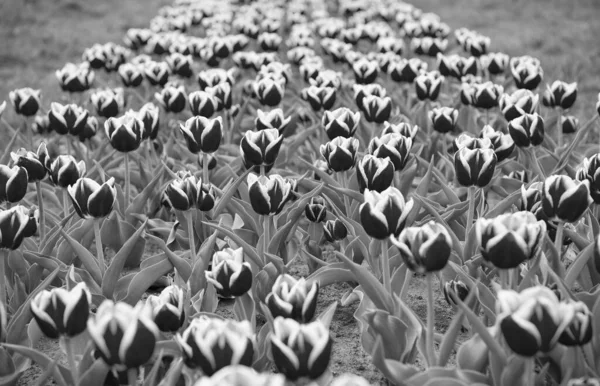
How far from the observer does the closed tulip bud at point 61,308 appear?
1.73 meters

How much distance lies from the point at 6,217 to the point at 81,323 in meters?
0.64

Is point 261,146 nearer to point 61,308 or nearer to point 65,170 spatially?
point 65,170

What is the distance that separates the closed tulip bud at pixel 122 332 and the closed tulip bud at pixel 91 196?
0.97 metres

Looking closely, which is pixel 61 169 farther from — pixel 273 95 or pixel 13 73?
pixel 13 73

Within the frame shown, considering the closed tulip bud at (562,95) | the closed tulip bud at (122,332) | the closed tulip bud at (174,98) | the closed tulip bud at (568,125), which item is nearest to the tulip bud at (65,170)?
the closed tulip bud at (174,98)

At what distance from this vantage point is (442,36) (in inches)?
252

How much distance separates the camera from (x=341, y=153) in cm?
275

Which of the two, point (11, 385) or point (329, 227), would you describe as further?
point (329, 227)

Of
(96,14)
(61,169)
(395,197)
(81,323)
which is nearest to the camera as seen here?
(81,323)

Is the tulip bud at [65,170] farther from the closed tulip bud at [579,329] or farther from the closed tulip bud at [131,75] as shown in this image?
the closed tulip bud at [579,329]

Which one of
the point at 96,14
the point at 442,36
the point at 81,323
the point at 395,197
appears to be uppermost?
the point at 395,197

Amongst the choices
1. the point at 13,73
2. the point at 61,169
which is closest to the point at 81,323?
the point at 61,169

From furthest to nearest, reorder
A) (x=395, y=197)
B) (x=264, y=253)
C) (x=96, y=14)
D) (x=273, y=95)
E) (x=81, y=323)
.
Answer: (x=96, y=14) < (x=273, y=95) < (x=264, y=253) < (x=395, y=197) < (x=81, y=323)

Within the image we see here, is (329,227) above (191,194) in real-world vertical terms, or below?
below
